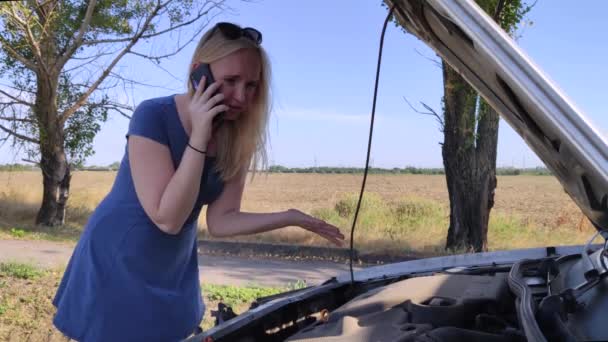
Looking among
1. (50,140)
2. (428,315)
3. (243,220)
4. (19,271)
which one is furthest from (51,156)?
(428,315)

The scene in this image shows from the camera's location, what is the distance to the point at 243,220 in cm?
206

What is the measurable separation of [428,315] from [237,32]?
3.65 feet

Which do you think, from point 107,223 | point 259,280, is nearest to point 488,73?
point 107,223

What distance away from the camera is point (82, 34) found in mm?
13820

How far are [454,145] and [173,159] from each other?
8775 mm

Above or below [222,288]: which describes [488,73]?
above

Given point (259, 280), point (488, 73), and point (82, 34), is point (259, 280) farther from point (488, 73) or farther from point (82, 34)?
point (82, 34)

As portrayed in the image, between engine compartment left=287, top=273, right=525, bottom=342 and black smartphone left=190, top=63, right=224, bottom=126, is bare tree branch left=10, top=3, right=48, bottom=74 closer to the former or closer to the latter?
black smartphone left=190, top=63, right=224, bottom=126

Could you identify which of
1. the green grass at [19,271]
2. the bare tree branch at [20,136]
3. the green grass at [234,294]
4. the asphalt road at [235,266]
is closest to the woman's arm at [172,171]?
the green grass at [234,294]

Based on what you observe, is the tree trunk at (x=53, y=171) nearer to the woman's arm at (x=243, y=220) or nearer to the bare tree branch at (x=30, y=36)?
the bare tree branch at (x=30, y=36)

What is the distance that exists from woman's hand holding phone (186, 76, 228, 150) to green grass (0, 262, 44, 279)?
5.88m

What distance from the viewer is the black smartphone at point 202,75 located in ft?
5.99

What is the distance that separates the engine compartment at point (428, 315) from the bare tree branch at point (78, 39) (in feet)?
43.6

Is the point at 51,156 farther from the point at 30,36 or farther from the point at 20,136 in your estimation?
the point at 30,36
